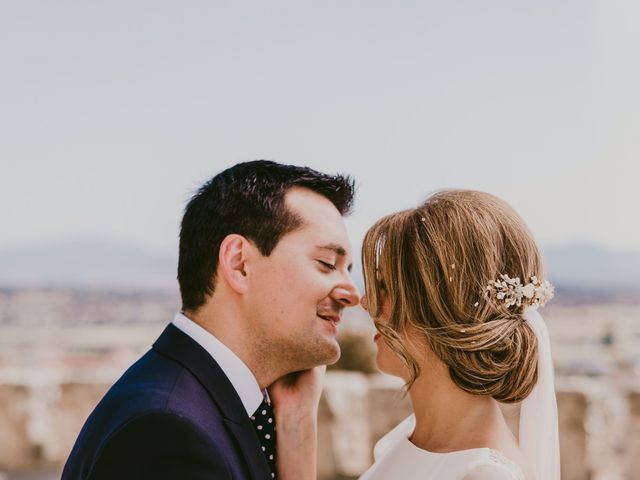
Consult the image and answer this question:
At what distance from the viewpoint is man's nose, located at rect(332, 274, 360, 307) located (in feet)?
6.69

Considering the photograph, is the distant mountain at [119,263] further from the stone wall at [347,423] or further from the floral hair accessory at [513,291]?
the floral hair accessory at [513,291]

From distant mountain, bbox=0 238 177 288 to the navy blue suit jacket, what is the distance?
132ft

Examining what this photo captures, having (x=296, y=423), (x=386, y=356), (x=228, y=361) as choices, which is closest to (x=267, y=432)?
(x=296, y=423)

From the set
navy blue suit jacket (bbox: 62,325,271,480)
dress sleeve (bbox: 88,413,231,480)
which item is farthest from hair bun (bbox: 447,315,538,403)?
dress sleeve (bbox: 88,413,231,480)

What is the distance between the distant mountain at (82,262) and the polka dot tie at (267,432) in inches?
1575

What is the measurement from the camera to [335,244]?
6.70 feet

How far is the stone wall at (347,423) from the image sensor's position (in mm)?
5930

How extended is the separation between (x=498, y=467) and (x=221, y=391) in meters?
0.63

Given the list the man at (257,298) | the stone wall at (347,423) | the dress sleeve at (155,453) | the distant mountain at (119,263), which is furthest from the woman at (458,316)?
the distant mountain at (119,263)

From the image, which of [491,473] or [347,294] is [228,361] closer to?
[347,294]

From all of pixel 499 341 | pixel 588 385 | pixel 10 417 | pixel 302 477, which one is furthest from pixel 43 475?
pixel 499 341

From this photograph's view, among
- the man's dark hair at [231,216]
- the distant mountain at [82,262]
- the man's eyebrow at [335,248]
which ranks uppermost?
the man's dark hair at [231,216]

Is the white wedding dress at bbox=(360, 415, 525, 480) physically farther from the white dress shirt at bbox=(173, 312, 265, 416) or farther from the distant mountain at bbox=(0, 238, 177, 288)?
the distant mountain at bbox=(0, 238, 177, 288)

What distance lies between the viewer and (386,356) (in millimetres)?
2086
